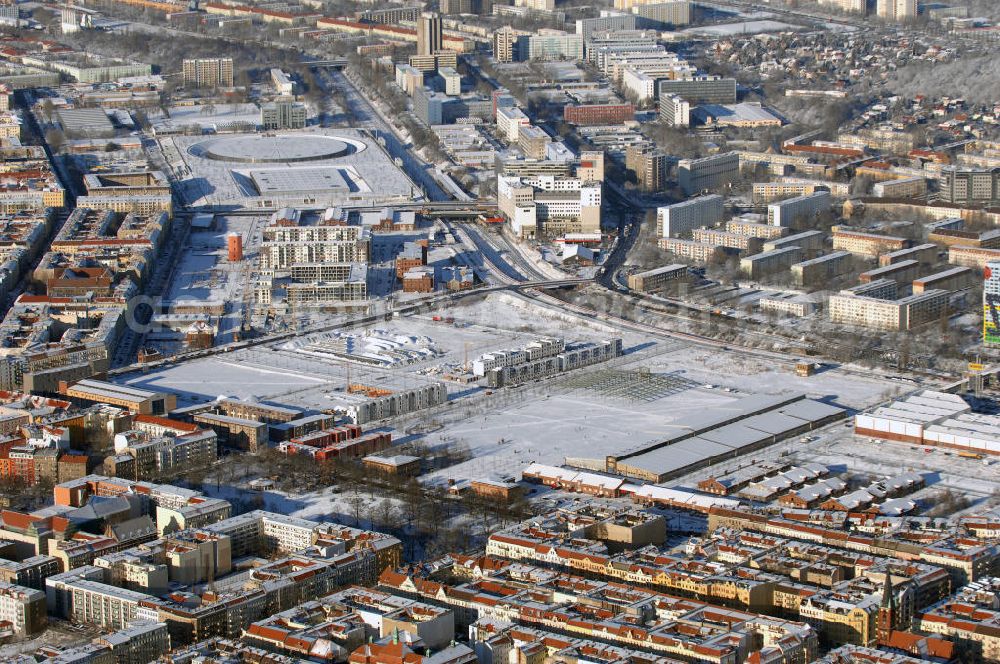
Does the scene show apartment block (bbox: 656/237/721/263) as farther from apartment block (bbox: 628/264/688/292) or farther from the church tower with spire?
the church tower with spire

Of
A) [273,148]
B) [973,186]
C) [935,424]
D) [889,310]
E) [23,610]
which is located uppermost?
[273,148]

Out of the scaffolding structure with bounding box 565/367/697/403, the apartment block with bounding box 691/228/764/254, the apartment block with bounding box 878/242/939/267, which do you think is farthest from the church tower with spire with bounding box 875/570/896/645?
the apartment block with bounding box 691/228/764/254

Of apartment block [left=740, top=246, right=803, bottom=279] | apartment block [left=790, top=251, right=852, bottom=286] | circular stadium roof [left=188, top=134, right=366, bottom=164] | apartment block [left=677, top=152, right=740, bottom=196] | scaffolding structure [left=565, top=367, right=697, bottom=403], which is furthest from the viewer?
circular stadium roof [left=188, top=134, right=366, bottom=164]

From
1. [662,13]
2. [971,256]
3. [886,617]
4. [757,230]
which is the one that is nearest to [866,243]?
[971,256]

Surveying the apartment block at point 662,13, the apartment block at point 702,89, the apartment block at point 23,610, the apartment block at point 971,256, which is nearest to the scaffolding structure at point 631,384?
the apartment block at point 971,256

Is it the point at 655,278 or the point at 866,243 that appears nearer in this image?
the point at 655,278

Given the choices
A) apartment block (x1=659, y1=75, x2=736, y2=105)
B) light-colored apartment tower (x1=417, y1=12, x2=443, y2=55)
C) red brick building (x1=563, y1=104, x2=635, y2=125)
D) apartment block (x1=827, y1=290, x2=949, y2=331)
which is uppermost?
light-colored apartment tower (x1=417, y1=12, x2=443, y2=55)

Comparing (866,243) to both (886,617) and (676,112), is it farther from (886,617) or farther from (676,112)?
(886,617)
